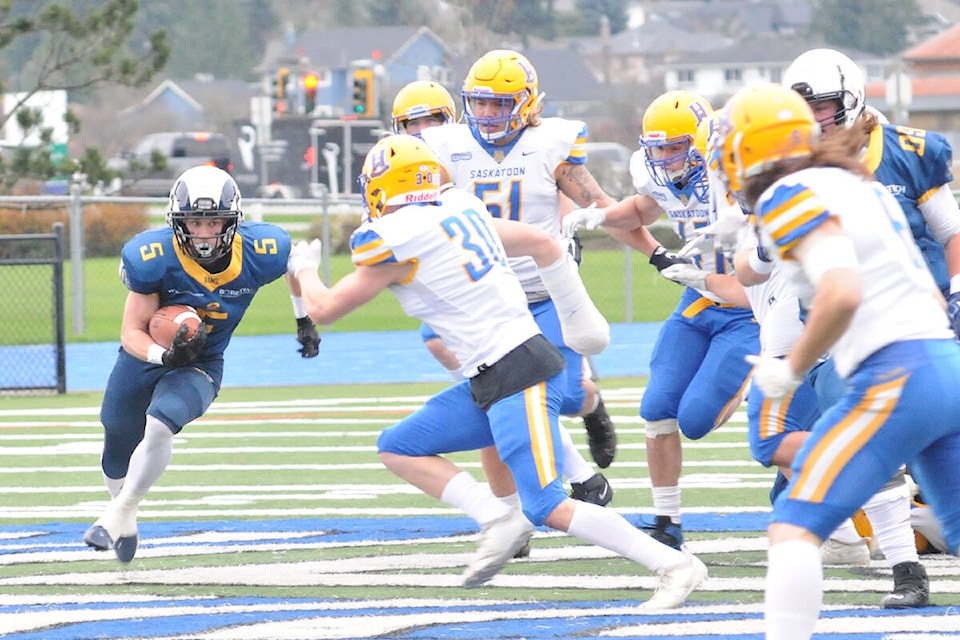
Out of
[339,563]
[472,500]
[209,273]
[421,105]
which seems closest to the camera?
[472,500]

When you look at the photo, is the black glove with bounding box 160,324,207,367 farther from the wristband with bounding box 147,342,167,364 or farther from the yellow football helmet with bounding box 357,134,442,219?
the yellow football helmet with bounding box 357,134,442,219

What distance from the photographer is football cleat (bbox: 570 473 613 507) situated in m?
6.99

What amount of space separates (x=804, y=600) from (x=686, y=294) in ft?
9.03

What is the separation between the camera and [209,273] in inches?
269

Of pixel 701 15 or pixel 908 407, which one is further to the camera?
pixel 701 15

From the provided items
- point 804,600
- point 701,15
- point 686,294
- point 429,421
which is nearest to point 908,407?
point 804,600

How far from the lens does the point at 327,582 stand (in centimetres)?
634

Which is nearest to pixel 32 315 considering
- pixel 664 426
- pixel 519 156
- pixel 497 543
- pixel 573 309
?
pixel 519 156

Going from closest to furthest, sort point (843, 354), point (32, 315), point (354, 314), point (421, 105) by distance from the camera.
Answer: point (843, 354) < point (421, 105) < point (32, 315) < point (354, 314)

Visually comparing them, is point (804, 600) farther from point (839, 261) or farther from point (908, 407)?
point (839, 261)

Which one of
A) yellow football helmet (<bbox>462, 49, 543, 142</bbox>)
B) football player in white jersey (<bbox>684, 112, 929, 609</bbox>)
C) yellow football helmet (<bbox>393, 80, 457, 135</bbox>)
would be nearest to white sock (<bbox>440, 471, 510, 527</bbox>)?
football player in white jersey (<bbox>684, 112, 929, 609</bbox>)

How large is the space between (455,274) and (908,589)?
1823 mm

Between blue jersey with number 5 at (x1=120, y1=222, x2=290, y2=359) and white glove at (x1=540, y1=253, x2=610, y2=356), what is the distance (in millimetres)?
1224

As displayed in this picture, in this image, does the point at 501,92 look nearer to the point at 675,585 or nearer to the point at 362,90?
the point at 675,585
